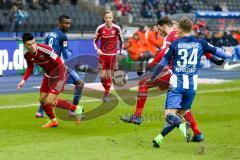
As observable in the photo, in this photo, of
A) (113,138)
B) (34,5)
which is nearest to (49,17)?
(34,5)

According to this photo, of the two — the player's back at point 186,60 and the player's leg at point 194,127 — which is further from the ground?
the player's back at point 186,60

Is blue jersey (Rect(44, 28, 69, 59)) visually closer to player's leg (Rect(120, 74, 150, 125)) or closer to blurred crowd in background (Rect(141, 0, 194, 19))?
player's leg (Rect(120, 74, 150, 125))

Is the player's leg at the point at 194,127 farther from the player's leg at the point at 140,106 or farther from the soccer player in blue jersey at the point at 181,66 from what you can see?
the player's leg at the point at 140,106

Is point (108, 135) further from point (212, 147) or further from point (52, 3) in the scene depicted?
point (52, 3)

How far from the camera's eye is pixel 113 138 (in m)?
12.3

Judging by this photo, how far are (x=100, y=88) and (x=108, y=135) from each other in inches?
352

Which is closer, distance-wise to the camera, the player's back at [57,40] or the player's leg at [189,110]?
the player's leg at [189,110]

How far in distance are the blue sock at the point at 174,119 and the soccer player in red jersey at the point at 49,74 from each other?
320 cm

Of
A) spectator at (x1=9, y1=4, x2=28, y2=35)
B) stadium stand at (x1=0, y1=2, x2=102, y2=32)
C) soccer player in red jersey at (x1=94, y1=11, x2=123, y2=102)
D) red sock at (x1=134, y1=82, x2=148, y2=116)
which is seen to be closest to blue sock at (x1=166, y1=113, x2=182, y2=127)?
red sock at (x1=134, y1=82, x2=148, y2=116)

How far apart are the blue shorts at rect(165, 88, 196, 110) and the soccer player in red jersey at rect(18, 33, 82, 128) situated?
2989mm

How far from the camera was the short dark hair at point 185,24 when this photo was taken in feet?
36.1

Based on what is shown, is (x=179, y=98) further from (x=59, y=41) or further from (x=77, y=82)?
(x=59, y=41)

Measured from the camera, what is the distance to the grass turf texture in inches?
416

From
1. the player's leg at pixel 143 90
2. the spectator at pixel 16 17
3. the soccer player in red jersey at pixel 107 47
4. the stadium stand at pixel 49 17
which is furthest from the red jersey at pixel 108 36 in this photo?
the stadium stand at pixel 49 17
